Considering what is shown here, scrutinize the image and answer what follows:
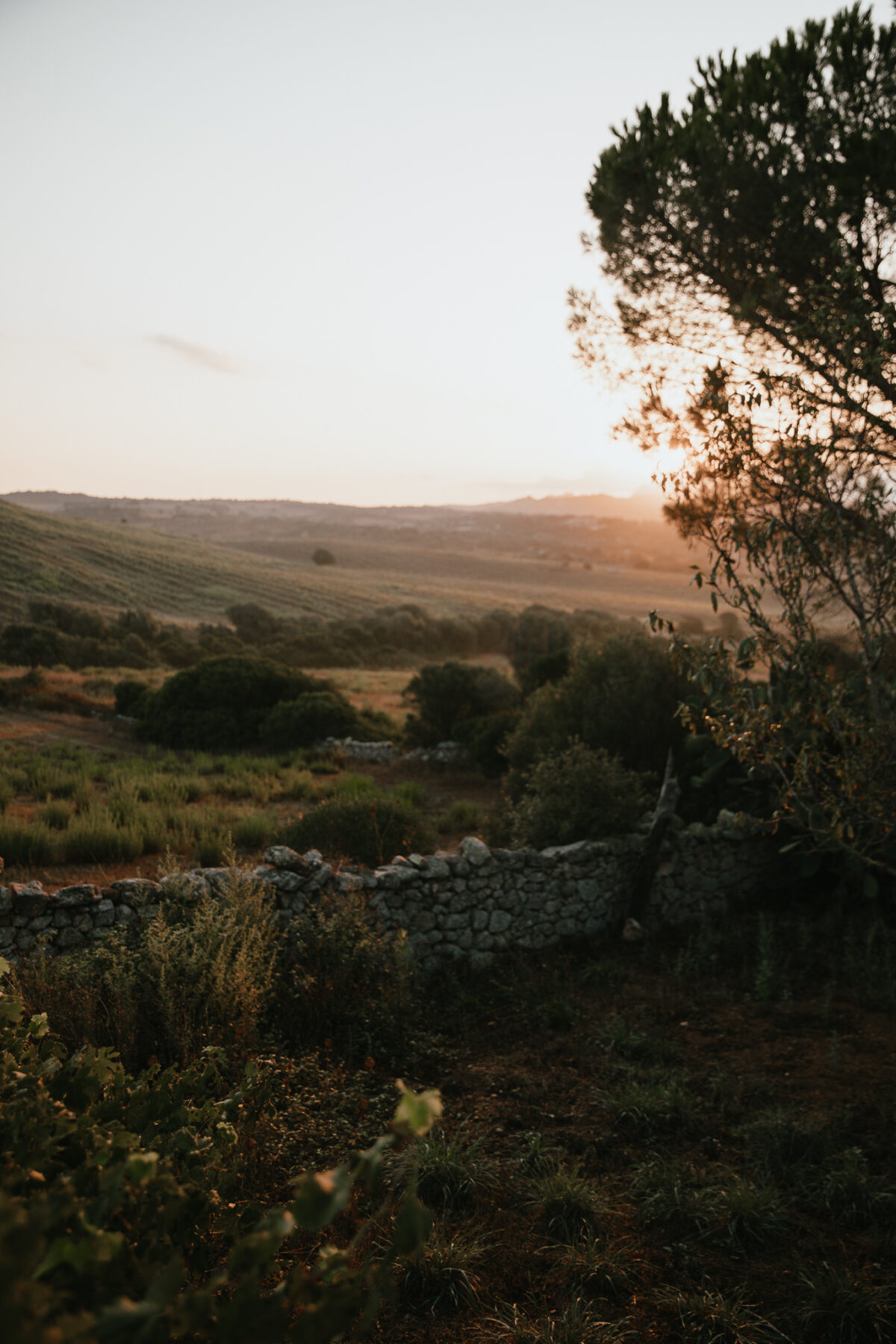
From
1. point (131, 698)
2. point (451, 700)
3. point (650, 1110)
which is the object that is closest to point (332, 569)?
point (131, 698)

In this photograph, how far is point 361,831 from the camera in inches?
359

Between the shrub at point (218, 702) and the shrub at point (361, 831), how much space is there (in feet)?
33.6

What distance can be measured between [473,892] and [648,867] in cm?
203

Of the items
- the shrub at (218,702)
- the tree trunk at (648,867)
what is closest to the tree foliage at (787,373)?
the tree trunk at (648,867)

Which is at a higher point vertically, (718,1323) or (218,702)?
(718,1323)

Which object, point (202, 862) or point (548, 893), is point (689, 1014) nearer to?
point (548, 893)

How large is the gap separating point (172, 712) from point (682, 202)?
52.9ft

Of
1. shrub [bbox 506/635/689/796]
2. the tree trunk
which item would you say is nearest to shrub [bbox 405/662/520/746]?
shrub [bbox 506/635/689/796]

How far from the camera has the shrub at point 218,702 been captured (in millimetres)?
19172

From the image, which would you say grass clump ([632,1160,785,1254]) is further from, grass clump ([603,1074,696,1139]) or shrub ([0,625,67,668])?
shrub ([0,625,67,668])

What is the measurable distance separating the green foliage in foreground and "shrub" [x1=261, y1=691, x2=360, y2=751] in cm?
1649

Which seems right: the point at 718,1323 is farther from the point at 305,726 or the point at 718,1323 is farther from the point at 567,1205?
the point at 305,726

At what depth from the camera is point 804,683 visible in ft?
17.5

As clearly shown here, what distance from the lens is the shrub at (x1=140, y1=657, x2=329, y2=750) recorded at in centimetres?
1917
